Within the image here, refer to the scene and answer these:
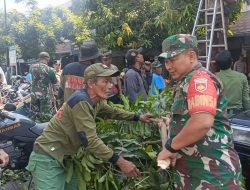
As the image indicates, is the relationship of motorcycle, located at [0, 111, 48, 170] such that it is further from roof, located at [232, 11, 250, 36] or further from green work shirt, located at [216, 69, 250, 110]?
roof, located at [232, 11, 250, 36]

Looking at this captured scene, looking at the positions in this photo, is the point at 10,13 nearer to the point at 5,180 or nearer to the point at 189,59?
the point at 5,180

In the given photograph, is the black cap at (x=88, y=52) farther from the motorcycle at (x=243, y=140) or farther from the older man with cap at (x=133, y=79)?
the motorcycle at (x=243, y=140)

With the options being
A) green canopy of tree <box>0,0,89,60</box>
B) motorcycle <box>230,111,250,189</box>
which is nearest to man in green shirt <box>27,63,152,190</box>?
motorcycle <box>230,111,250,189</box>

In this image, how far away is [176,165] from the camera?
248 centimetres

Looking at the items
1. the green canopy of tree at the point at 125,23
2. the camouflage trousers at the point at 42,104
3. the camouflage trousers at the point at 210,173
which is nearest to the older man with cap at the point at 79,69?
the camouflage trousers at the point at 42,104

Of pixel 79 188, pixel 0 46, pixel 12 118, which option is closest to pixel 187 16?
pixel 12 118

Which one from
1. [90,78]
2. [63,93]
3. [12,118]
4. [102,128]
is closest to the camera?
[90,78]

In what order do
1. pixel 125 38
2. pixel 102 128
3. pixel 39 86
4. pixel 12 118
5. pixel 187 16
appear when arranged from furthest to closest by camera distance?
pixel 125 38, pixel 187 16, pixel 39 86, pixel 12 118, pixel 102 128

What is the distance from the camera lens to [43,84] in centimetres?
724

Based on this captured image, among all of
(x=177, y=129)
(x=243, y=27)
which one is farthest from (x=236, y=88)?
(x=243, y=27)

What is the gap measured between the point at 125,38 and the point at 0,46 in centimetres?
1447

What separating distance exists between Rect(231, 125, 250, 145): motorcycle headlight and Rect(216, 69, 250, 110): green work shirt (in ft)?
3.53

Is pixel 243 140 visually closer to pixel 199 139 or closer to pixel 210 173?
pixel 210 173

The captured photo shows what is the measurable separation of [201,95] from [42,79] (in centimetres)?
546
